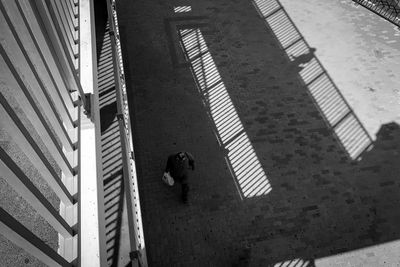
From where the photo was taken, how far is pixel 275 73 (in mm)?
10180

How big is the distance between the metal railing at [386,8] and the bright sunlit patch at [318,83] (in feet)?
10.6

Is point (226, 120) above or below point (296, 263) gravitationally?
above

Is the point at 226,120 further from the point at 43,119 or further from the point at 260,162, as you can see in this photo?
the point at 43,119

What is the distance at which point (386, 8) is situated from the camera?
479 inches

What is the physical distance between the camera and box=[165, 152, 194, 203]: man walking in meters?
6.68

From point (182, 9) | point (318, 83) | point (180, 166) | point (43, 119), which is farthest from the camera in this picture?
point (182, 9)

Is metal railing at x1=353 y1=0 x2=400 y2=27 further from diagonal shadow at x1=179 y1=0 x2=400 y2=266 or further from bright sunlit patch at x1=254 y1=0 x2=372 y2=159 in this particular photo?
diagonal shadow at x1=179 y1=0 x2=400 y2=266

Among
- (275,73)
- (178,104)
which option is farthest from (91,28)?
(275,73)

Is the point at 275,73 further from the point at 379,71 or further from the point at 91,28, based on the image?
the point at 91,28

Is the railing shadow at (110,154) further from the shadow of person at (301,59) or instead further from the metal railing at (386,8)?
the metal railing at (386,8)

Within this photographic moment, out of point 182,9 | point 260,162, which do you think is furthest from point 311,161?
point 182,9

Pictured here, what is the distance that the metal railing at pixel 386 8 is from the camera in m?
11.9

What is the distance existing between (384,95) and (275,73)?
3.16 m

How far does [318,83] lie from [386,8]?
482 cm
